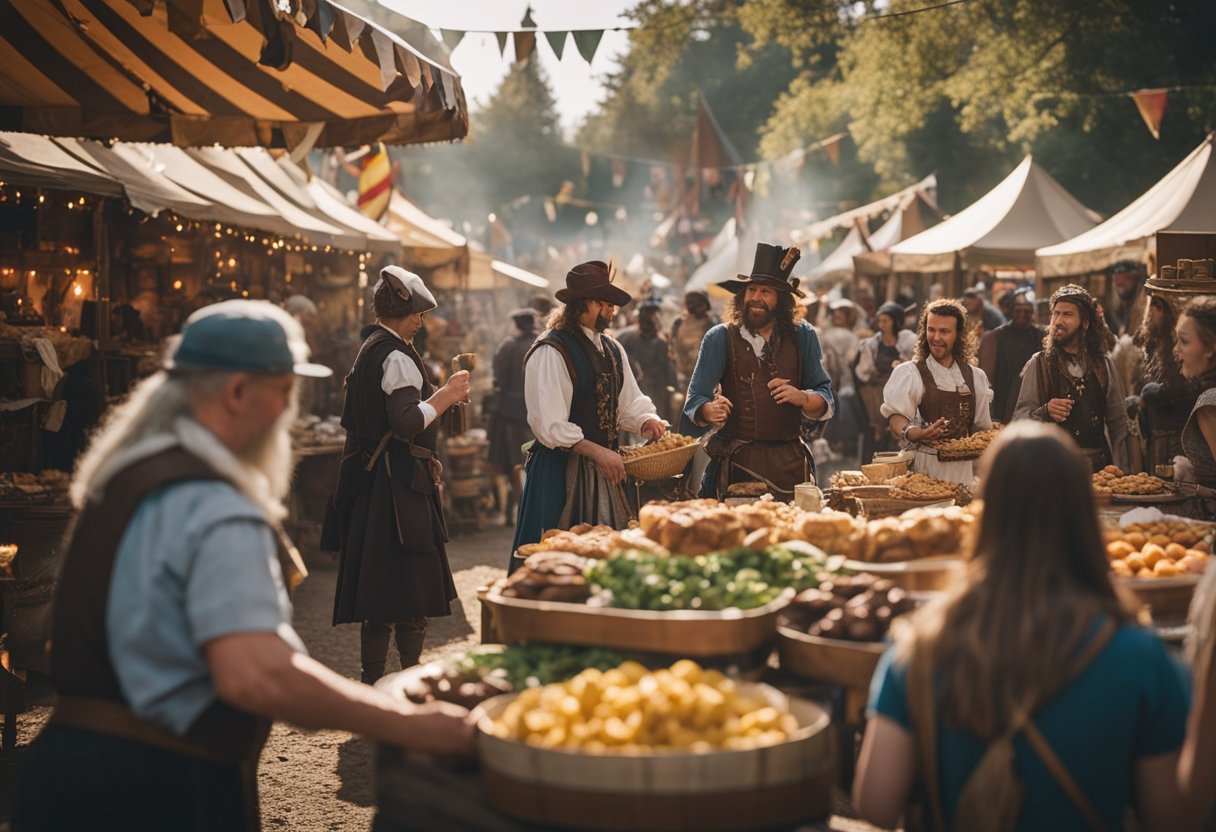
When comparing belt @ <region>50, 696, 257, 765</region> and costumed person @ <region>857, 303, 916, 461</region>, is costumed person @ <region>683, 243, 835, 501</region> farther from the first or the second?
costumed person @ <region>857, 303, 916, 461</region>

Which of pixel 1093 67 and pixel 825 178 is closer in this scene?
pixel 1093 67

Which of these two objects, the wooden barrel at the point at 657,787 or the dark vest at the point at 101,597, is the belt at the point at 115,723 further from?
the wooden barrel at the point at 657,787

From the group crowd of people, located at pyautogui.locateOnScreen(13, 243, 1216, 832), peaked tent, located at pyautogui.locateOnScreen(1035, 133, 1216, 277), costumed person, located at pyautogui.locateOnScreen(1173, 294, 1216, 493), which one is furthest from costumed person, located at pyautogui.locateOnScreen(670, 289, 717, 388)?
crowd of people, located at pyautogui.locateOnScreen(13, 243, 1216, 832)

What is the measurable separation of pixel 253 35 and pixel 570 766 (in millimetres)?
5398

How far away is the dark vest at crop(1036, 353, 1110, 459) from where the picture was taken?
23.7 ft

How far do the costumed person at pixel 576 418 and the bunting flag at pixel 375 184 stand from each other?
40.0 ft

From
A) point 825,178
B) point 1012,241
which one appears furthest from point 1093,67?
point 825,178

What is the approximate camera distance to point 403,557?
20.1ft

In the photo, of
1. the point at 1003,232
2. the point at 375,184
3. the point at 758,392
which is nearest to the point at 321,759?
the point at 758,392

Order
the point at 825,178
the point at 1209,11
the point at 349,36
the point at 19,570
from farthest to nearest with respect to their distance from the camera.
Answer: the point at 825,178 < the point at 1209,11 < the point at 19,570 < the point at 349,36

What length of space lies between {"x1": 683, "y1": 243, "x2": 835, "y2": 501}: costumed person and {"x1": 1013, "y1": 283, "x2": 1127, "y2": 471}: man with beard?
56.9 inches

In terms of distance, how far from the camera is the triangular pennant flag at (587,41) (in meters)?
9.10

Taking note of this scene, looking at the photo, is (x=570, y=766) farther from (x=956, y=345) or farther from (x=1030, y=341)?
(x=1030, y=341)

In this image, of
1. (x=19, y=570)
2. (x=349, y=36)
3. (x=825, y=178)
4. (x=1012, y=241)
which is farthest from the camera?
(x=825, y=178)
